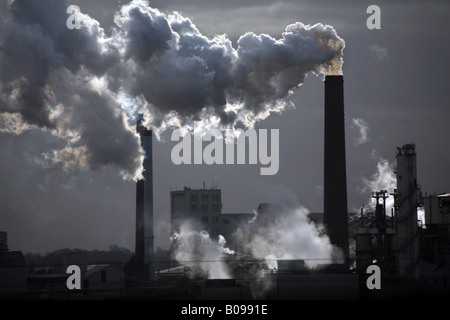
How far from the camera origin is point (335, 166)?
275 feet

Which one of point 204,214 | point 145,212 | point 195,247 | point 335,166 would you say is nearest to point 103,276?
point 145,212

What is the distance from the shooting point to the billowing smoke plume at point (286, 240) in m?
84.4

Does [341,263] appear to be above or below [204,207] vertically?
below

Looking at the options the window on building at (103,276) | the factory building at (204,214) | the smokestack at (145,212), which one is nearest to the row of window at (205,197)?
the factory building at (204,214)

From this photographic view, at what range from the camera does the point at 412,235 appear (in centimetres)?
7312

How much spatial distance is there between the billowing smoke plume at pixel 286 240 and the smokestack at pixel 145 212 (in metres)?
12.2

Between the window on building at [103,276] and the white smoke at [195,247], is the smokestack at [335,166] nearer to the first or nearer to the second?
the white smoke at [195,247]

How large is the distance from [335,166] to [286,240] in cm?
1312

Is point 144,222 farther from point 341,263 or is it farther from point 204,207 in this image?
point 204,207

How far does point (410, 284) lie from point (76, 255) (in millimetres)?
31754
